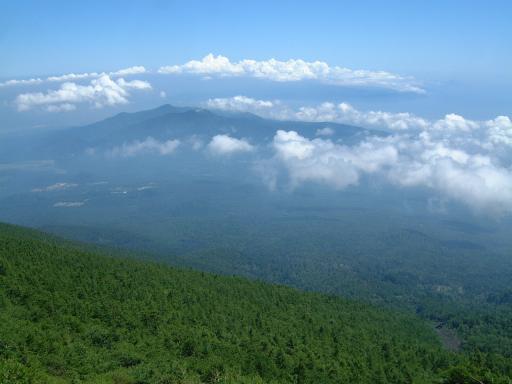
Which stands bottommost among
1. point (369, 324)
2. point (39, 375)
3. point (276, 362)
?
point (369, 324)

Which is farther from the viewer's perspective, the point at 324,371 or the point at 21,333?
the point at 324,371

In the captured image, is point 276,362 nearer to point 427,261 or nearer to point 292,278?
point 292,278

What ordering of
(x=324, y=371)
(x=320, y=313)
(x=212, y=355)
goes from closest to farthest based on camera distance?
(x=212, y=355)
(x=324, y=371)
(x=320, y=313)

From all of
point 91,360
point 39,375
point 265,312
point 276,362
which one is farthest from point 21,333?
point 265,312

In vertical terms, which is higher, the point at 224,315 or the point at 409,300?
the point at 224,315

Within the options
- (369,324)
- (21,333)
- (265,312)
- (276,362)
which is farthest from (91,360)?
(369,324)

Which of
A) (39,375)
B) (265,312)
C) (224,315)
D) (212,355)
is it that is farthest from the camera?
(265,312)
